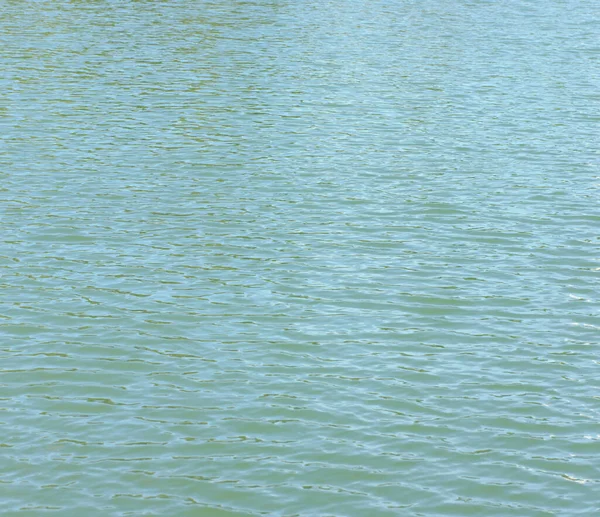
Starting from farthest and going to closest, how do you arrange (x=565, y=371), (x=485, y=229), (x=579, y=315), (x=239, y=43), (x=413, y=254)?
(x=239, y=43) → (x=485, y=229) → (x=413, y=254) → (x=579, y=315) → (x=565, y=371)

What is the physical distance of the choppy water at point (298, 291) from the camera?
14531 mm

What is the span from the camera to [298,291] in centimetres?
2070

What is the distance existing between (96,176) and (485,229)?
10.7 meters

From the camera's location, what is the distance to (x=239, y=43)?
47.8 metres

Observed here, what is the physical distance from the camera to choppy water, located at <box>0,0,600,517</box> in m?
14.5

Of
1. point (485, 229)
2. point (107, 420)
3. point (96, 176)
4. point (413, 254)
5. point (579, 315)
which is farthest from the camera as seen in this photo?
point (96, 176)

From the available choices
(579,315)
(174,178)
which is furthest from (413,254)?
(174,178)

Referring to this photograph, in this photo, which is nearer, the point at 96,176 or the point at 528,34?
the point at 96,176

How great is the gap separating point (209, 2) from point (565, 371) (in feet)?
154

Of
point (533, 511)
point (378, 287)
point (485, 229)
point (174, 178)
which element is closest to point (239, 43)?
point (174, 178)

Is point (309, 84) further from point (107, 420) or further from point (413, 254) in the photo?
point (107, 420)

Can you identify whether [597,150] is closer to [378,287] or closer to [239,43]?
[378,287]

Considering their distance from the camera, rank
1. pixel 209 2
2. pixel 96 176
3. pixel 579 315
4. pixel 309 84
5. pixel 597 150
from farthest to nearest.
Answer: pixel 209 2
pixel 309 84
pixel 597 150
pixel 96 176
pixel 579 315

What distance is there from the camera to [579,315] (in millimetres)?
19812
